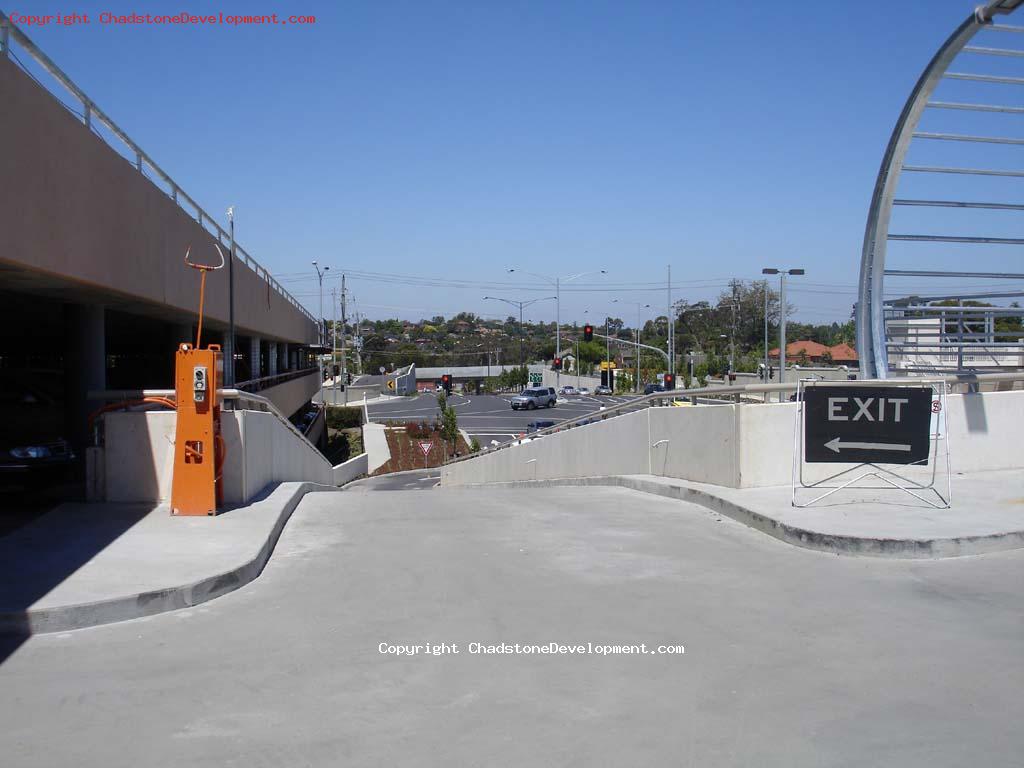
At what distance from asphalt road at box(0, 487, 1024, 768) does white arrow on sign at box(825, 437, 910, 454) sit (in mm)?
1967

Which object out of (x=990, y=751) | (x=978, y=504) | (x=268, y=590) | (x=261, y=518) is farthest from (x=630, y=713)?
(x=978, y=504)

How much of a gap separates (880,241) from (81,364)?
1309 cm

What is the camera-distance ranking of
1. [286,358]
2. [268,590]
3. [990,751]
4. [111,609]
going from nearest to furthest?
[990,751]
[111,609]
[268,590]
[286,358]

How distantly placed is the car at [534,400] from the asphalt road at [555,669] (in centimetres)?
6417

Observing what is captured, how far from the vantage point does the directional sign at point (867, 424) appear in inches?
400

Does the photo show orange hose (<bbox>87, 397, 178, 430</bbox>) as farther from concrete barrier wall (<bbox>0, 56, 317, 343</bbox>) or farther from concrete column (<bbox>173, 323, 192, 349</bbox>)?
concrete column (<bbox>173, 323, 192, 349</bbox>)

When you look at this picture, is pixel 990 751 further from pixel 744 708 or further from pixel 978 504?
pixel 978 504

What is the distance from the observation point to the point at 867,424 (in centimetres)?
1032

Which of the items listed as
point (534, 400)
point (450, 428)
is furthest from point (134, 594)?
point (534, 400)

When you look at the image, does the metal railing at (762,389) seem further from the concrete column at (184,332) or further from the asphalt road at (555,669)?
the concrete column at (184,332)

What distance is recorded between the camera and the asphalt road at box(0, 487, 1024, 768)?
4.51 metres

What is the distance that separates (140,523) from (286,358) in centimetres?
3853

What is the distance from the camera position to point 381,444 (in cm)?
4847

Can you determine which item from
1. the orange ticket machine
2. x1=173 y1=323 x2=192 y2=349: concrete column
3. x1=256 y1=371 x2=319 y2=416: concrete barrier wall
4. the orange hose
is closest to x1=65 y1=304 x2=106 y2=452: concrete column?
the orange hose
